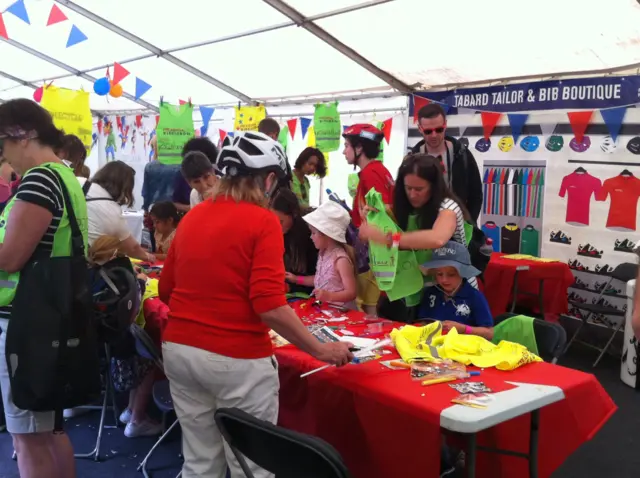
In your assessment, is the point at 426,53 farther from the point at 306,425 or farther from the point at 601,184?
the point at 306,425

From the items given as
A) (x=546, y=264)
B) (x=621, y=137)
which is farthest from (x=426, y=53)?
(x=546, y=264)

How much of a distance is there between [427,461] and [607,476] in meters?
1.66

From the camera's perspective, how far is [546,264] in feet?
15.8

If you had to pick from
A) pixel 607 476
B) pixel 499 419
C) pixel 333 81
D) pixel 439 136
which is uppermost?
pixel 333 81

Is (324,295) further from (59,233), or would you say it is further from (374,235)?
(59,233)

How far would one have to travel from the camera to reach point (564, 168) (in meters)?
5.04

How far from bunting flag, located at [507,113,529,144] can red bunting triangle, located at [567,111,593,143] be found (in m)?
0.40

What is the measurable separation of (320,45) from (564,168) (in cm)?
250

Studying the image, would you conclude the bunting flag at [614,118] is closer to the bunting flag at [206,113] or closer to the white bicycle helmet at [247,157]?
the white bicycle helmet at [247,157]

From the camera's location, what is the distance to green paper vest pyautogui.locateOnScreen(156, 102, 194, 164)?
553 centimetres

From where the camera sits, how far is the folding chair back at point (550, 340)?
7.50 feet

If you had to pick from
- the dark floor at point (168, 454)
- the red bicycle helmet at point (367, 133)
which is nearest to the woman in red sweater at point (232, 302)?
the dark floor at point (168, 454)

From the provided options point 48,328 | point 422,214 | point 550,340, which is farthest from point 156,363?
point 550,340

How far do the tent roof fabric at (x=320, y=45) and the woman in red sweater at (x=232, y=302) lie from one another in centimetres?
326
